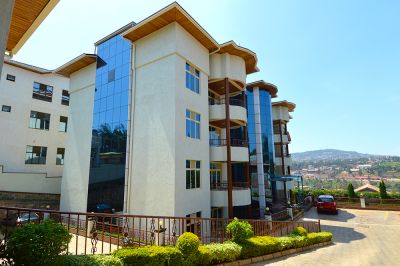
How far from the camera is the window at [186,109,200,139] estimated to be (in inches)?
645

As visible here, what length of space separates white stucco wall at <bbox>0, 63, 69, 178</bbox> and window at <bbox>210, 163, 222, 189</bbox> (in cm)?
1833

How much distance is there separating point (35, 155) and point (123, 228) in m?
22.6

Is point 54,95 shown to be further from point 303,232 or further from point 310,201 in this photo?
point 310,201

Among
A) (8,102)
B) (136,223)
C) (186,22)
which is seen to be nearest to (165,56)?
(186,22)

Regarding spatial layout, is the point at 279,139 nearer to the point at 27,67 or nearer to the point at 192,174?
the point at 192,174

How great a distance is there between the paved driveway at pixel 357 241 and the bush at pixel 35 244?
7350 millimetres

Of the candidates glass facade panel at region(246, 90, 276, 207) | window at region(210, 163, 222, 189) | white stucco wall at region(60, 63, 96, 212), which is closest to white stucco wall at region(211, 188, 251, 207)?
window at region(210, 163, 222, 189)

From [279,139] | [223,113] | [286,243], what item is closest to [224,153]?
[223,113]

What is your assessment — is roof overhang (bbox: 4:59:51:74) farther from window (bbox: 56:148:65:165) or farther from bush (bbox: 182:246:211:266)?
bush (bbox: 182:246:211:266)

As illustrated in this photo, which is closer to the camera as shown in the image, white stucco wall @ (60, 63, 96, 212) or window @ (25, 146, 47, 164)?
white stucco wall @ (60, 63, 96, 212)

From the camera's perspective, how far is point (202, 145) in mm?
17422

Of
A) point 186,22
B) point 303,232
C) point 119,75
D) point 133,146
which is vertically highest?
point 186,22

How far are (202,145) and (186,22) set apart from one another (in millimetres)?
8535

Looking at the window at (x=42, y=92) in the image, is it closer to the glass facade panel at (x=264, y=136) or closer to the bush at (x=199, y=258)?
the glass facade panel at (x=264, y=136)
